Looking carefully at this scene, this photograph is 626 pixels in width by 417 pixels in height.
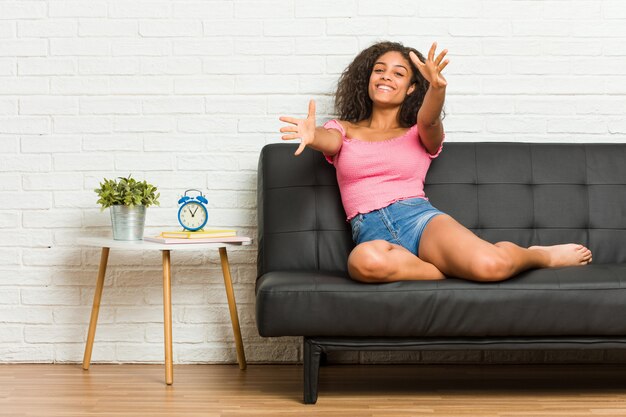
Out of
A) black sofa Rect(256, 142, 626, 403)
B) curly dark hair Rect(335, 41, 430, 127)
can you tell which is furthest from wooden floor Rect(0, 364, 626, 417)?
curly dark hair Rect(335, 41, 430, 127)

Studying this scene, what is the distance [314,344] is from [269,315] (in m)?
0.17

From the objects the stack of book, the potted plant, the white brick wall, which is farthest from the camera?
the white brick wall

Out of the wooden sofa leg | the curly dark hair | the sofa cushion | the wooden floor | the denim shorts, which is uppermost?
the curly dark hair

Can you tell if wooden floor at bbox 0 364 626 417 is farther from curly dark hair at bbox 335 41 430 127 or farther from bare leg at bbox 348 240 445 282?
curly dark hair at bbox 335 41 430 127

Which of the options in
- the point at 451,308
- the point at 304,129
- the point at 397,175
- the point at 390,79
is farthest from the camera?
the point at 390,79

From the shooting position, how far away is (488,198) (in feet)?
10.1

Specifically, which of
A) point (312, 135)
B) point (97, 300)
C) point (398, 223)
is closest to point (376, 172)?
point (398, 223)

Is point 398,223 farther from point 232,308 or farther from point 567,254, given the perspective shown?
point 232,308

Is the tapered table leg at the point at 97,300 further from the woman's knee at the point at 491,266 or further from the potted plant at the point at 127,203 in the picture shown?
the woman's knee at the point at 491,266

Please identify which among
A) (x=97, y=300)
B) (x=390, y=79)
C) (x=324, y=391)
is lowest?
(x=324, y=391)

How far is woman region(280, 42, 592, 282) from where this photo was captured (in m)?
2.52

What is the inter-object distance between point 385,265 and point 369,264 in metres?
0.05

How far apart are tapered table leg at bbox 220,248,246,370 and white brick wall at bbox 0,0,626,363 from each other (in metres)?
0.16

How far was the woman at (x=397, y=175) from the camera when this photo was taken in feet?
8.27
